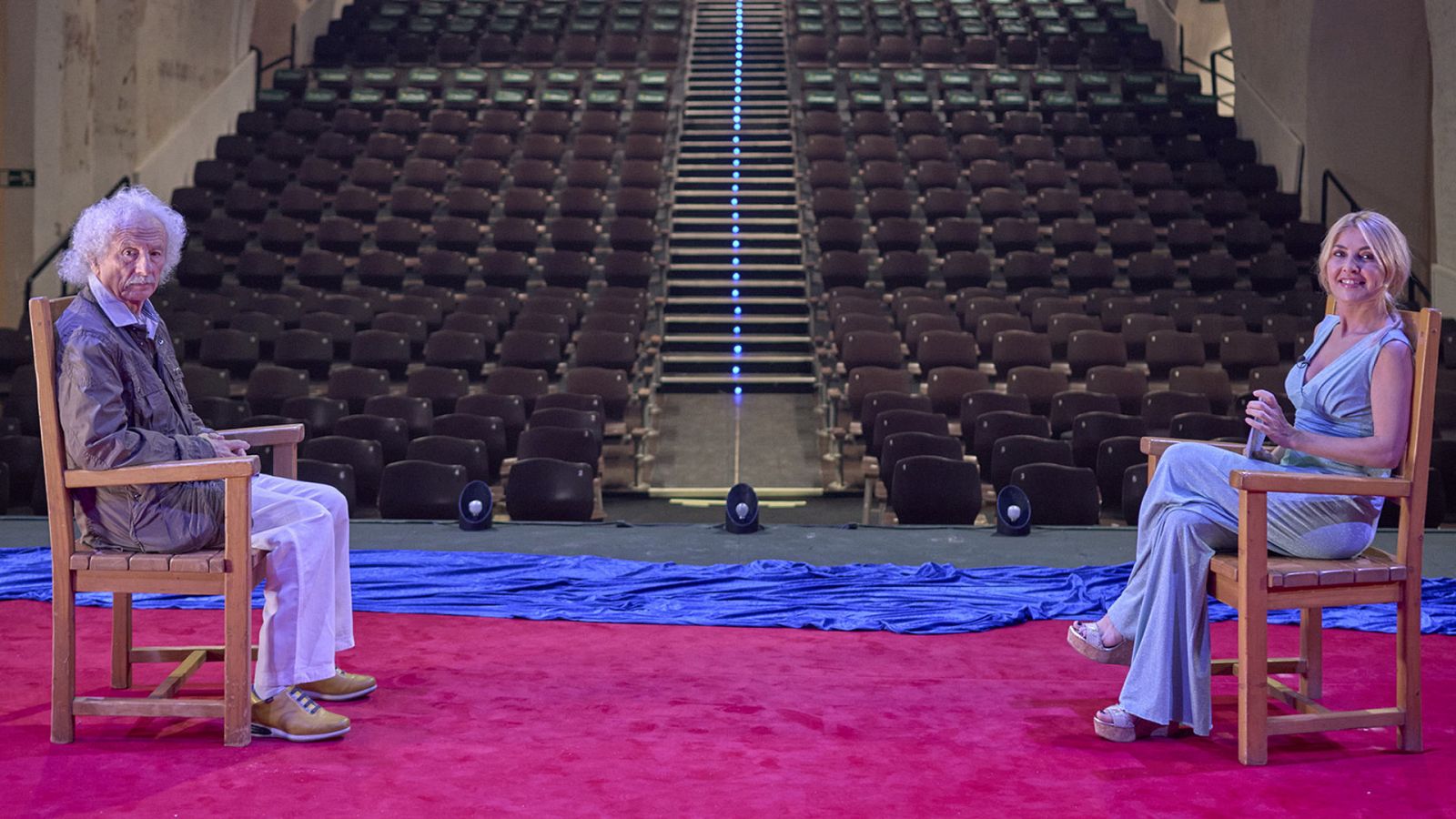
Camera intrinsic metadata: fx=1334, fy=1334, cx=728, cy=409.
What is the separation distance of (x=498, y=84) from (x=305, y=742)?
38.3 ft

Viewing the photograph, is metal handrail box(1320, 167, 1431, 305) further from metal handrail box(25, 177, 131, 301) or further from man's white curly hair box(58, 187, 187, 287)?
man's white curly hair box(58, 187, 187, 287)

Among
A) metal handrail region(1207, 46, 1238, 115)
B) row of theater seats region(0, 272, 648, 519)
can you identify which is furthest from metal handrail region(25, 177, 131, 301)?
metal handrail region(1207, 46, 1238, 115)

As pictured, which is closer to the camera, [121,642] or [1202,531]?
[1202,531]

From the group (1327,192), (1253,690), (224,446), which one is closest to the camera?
(1253,690)

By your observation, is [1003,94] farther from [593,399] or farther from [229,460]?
[229,460]

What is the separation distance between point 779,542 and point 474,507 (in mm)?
1083

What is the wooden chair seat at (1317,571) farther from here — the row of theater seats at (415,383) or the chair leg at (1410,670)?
the row of theater seats at (415,383)

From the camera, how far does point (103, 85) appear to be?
407 inches

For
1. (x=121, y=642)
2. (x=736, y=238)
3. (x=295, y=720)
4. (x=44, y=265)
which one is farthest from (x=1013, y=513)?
(x=44, y=265)

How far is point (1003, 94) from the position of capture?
42.1 feet

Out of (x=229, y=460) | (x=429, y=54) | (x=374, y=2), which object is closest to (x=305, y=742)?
(x=229, y=460)

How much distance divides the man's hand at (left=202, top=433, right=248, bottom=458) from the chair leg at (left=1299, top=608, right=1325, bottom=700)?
7.38 ft

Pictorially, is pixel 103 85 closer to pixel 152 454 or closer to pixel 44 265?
pixel 44 265

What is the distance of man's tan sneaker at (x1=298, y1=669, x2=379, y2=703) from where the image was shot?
9.25 feet
